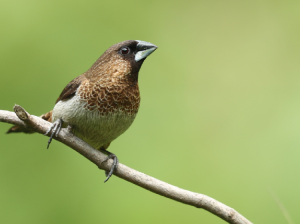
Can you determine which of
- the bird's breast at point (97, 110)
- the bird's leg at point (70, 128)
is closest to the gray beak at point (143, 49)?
the bird's breast at point (97, 110)

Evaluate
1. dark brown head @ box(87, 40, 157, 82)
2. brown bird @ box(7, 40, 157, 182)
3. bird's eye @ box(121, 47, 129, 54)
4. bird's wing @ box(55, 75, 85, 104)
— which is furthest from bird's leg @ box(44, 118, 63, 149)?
bird's eye @ box(121, 47, 129, 54)

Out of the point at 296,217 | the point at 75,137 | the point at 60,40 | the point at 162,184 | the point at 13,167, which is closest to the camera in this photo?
the point at 162,184

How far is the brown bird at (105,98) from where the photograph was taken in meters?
2.66

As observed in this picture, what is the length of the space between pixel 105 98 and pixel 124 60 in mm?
340

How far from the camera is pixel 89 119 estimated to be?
8.75 feet

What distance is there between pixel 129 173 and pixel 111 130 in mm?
422

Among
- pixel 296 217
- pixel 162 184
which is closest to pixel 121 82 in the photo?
pixel 162 184

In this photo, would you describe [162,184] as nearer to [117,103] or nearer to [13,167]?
[117,103]

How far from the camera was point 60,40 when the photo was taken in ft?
14.4

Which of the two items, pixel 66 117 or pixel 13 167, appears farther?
pixel 13 167

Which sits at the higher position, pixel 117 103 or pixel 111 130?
pixel 117 103

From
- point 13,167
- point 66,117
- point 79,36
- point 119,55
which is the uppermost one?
point 79,36

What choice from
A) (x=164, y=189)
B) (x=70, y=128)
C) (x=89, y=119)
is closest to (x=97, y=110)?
(x=89, y=119)

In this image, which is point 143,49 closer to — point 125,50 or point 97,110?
point 125,50
